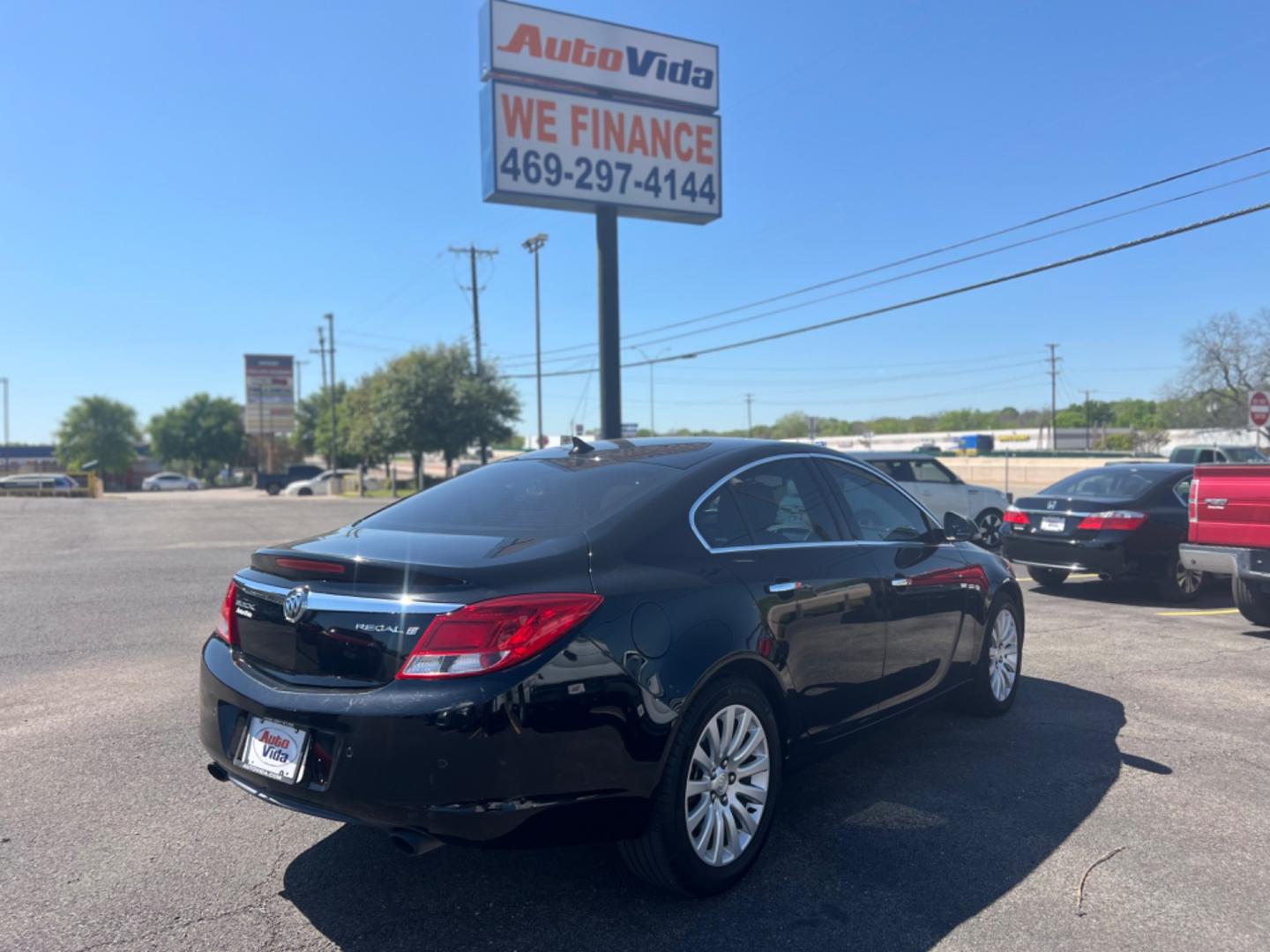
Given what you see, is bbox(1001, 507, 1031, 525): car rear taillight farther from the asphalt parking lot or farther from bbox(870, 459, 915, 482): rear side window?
the asphalt parking lot

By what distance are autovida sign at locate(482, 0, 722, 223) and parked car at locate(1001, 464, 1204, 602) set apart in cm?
1369

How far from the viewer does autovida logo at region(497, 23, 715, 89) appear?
20703 millimetres

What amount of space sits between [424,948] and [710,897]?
1.00 meters

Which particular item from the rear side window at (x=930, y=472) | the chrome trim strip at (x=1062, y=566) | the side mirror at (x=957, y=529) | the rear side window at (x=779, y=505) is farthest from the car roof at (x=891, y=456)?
the rear side window at (x=779, y=505)

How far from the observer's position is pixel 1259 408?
685 inches

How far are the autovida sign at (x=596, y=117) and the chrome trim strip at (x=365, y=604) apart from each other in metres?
18.3

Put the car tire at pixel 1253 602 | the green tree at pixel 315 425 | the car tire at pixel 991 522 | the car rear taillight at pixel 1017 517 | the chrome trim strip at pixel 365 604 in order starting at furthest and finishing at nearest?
the green tree at pixel 315 425 → the car tire at pixel 991 522 → the car rear taillight at pixel 1017 517 → the car tire at pixel 1253 602 → the chrome trim strip at pixel 365 604

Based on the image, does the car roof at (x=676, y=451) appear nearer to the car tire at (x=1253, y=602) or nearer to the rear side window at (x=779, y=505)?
the rear side window at (x=779, y=505)

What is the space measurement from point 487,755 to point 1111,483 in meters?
9.76

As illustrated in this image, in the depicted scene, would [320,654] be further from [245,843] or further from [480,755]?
[245,843]

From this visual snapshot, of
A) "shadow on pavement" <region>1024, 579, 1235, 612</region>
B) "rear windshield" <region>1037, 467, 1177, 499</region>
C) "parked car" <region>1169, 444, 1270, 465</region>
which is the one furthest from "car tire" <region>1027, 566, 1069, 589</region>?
"parked car" <region>1169, 444, 1270, 465</region>

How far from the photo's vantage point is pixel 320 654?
123 inches

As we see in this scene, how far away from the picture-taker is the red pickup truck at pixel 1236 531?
7.61m

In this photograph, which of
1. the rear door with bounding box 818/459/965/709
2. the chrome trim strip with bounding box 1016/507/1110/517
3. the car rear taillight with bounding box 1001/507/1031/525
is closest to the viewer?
the rear door with bounding box 818/459/965/709
